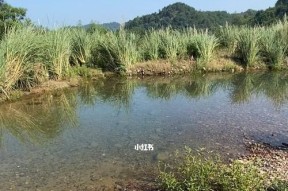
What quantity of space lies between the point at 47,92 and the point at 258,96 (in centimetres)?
603

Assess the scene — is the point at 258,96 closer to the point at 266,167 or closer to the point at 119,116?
the point at 119,116

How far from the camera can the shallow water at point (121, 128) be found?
554 centimetres

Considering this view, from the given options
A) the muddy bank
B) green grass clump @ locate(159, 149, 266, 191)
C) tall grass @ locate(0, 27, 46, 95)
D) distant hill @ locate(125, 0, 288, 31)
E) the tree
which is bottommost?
the muddy bank

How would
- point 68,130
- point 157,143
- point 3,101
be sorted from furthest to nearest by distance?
point 3,101
point 68,130
point 157,143

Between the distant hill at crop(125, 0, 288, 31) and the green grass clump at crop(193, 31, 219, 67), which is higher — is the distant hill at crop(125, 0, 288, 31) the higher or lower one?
the higher one

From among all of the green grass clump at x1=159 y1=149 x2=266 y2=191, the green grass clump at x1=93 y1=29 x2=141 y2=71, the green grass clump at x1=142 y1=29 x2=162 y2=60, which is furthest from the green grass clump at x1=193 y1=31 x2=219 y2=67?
the green grass clump at x1=159 y1=149 x2=266 y2=191

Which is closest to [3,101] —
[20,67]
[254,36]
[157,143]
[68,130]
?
[20,67]

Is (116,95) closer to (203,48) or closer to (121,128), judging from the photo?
(121,128)

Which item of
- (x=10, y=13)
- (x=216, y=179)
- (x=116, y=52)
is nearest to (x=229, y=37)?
(x=116, y=52)

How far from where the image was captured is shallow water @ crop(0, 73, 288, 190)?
554 centimetres

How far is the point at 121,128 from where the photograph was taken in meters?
7.56

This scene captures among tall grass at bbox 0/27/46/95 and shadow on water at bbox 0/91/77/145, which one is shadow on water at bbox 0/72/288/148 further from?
tall grass at bbox 0/27/46/95

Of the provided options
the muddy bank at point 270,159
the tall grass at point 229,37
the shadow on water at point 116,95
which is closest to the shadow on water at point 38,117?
the shadow on water at point 116,95

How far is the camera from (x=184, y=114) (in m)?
8.64
